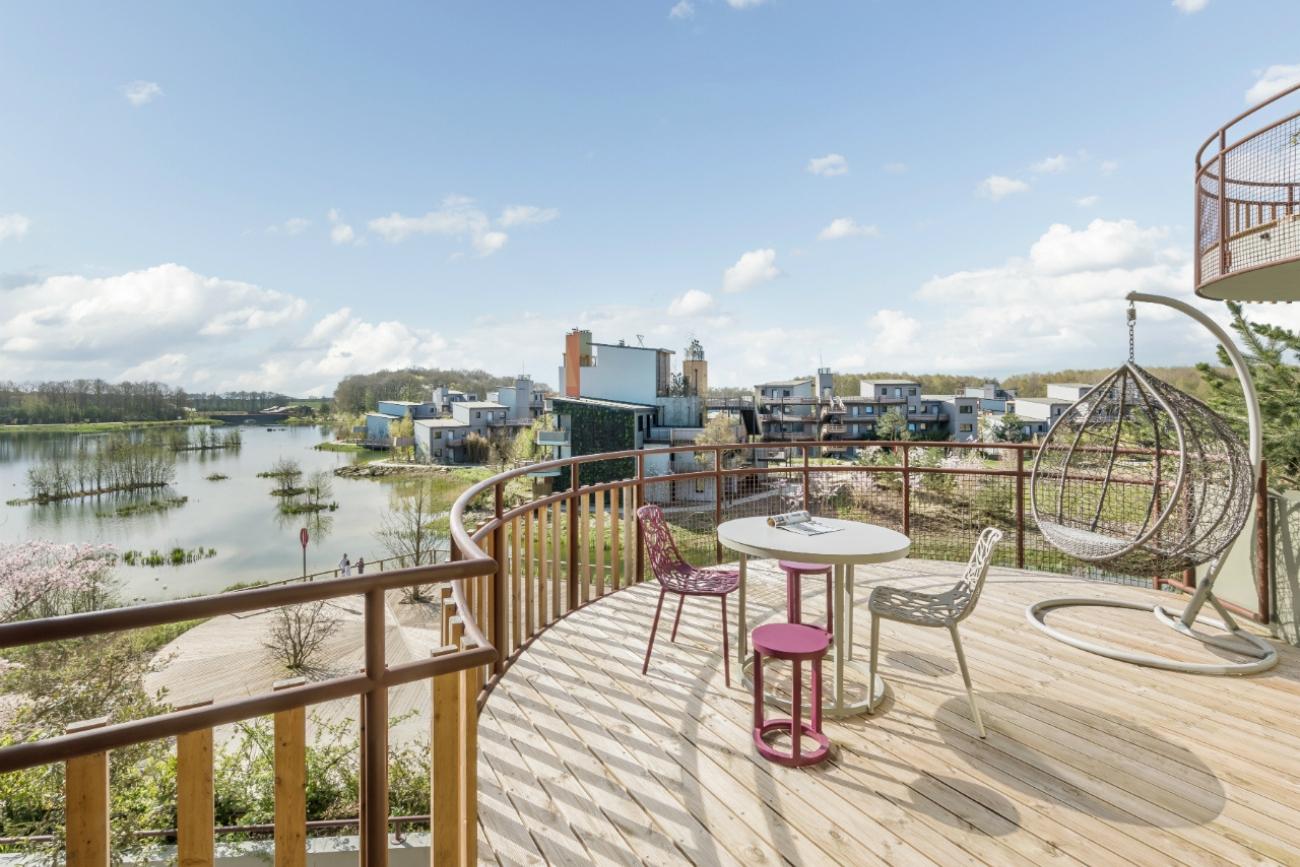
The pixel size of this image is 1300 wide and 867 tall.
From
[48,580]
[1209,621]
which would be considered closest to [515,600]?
[1209,621]

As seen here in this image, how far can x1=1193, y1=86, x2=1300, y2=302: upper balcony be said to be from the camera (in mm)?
4797

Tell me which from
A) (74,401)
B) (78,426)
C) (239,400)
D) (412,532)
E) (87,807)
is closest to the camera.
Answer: (87,807)

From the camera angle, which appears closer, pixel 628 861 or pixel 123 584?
pixel 628 861

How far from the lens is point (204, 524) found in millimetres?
28953

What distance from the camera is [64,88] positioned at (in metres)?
25.3

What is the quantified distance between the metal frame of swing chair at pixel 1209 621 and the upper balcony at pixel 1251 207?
2.16m

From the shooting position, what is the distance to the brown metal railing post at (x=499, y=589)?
2686 millimetres

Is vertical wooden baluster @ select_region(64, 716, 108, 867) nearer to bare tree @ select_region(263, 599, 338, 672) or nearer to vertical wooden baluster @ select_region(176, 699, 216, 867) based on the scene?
vertical wooden baluster @ select_region(176, 699, 216, 867)

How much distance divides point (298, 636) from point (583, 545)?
11.4 m

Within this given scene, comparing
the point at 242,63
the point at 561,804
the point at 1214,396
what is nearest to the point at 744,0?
the point at 1214,396

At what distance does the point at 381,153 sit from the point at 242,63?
267 inches

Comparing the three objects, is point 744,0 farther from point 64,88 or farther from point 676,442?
point 64,88

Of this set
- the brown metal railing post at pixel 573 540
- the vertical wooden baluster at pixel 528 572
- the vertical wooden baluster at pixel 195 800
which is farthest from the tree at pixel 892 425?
the vertical wooden baluster at pixel 195 800

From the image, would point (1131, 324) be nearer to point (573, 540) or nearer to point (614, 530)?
point (614, 530)
